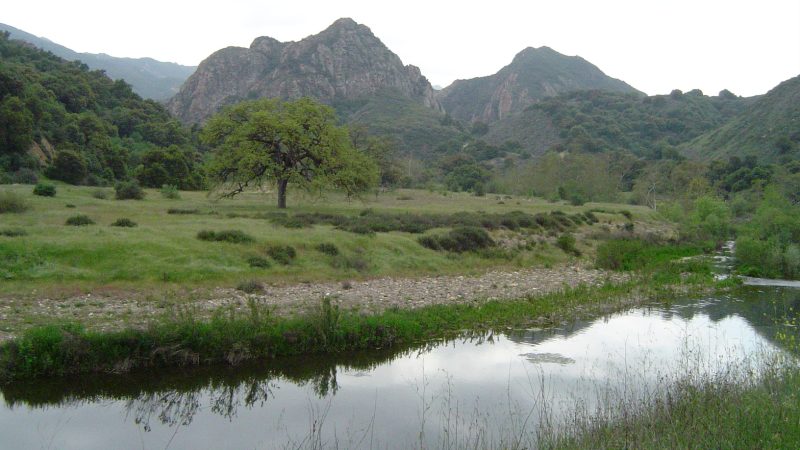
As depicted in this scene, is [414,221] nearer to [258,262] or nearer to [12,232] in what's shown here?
[258,262]

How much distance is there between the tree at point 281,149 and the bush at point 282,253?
17266 mm

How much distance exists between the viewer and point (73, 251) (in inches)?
933

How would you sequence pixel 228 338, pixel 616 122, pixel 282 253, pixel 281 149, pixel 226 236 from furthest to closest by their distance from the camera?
pixel 616 122
pixel 281 149
pixel 226 236
pixel 282 253
pixel 228 338

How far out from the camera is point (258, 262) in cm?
2680

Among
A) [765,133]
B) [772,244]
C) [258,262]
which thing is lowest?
[258,262]

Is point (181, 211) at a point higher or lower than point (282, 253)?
higher

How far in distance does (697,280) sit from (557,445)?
87.4 feet

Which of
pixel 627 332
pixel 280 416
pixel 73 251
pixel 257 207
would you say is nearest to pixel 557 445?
pixel 280 416

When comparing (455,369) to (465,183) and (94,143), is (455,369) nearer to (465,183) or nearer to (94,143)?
(94,143)

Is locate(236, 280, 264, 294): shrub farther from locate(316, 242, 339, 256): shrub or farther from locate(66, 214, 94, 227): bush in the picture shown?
locate(66, 214, 94, 227): bush

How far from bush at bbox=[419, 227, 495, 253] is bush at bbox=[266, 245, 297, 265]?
9.33 m

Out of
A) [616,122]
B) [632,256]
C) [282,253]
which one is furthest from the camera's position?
[616,122]

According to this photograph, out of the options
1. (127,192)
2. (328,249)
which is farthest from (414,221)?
(127,192)

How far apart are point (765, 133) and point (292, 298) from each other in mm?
119481
